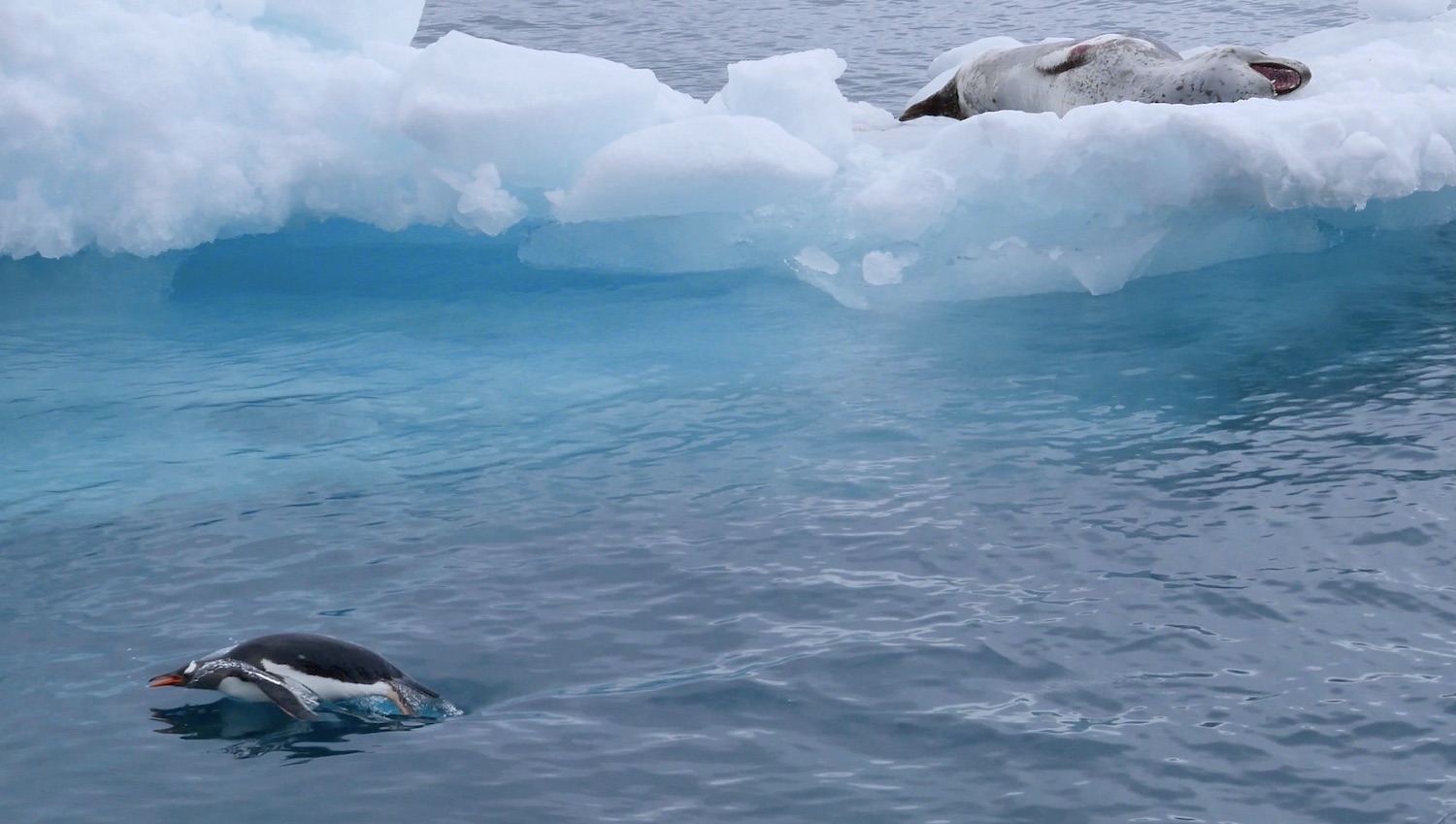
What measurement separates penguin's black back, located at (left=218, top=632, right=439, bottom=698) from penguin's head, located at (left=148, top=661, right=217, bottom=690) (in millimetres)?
99

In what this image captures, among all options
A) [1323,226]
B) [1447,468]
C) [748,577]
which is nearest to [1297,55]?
[1323,226]

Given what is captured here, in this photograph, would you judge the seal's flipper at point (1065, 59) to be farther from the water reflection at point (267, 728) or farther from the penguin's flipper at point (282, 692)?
the penguin's flipper at point (282, 692)

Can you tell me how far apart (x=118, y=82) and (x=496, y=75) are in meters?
1.95

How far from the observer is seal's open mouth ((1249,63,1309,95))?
8.98m

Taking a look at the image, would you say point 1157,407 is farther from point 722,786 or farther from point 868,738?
point 722,786

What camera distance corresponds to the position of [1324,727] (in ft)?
13.6

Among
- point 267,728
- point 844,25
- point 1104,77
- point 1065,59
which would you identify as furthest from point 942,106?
point 267,728

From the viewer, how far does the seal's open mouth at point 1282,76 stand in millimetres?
8977

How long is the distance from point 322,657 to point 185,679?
0.41 meters

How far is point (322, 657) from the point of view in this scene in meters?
4.24

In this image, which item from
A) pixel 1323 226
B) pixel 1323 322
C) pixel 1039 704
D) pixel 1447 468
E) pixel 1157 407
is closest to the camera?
pixel 1039 704

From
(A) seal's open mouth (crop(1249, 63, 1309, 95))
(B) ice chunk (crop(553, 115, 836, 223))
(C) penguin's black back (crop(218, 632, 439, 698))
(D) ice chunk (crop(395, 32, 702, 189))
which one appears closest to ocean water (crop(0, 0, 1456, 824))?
(C) penguin's black back (crop(218, 632, 439, 698))

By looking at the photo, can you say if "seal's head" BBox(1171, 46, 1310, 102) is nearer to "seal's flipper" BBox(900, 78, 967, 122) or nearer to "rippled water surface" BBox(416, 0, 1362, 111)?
"seal's flipper" BBox(900, 78, 967, 122)

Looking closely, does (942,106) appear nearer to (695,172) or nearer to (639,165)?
(695,172)
